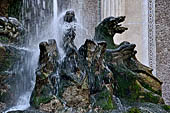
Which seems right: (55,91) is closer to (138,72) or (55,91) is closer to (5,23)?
(5,23)

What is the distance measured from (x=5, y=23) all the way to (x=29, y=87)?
0.75m

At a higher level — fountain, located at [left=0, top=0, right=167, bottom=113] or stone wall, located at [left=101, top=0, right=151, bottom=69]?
stone wall, located at [left=101, top=0, right=151, bottom=69]

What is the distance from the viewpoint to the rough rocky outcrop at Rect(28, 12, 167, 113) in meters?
2.46

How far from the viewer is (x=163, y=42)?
659 centimetres

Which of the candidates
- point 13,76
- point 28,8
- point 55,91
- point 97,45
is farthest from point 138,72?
point 28,8

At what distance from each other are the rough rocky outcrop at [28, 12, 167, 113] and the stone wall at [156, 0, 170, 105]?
9.89ft

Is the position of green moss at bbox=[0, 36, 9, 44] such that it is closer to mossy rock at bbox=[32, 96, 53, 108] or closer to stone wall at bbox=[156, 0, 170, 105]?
mossy rock at bbox=[32, 96, 53, 108]

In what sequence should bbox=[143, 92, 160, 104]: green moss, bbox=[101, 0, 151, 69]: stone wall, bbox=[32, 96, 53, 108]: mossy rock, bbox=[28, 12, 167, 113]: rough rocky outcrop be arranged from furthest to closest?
bbox=[101, 0, 151, 69]: stone wall < bbox=[143, 92, 160, 104]: green moss < bbox=[28, 12, 167, 113]: rough rocky outcrop < bbox=[32, 96, 53, 108]: mossy rock

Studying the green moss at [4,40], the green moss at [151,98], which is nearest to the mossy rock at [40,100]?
the green moss at [4,40]

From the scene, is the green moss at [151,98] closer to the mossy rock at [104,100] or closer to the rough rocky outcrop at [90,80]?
the rough rocky outcrop at [90,80]

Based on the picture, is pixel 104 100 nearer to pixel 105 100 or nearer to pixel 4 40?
pixel 105 100

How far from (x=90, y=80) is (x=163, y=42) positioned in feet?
14.1

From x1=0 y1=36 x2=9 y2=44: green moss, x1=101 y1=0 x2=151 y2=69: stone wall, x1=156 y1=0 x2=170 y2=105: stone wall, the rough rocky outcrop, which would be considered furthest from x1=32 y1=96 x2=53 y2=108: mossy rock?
x1=156 y1=0 x2=170 y2=105: stone wall

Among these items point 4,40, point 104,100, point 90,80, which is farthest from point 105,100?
point 4,40
